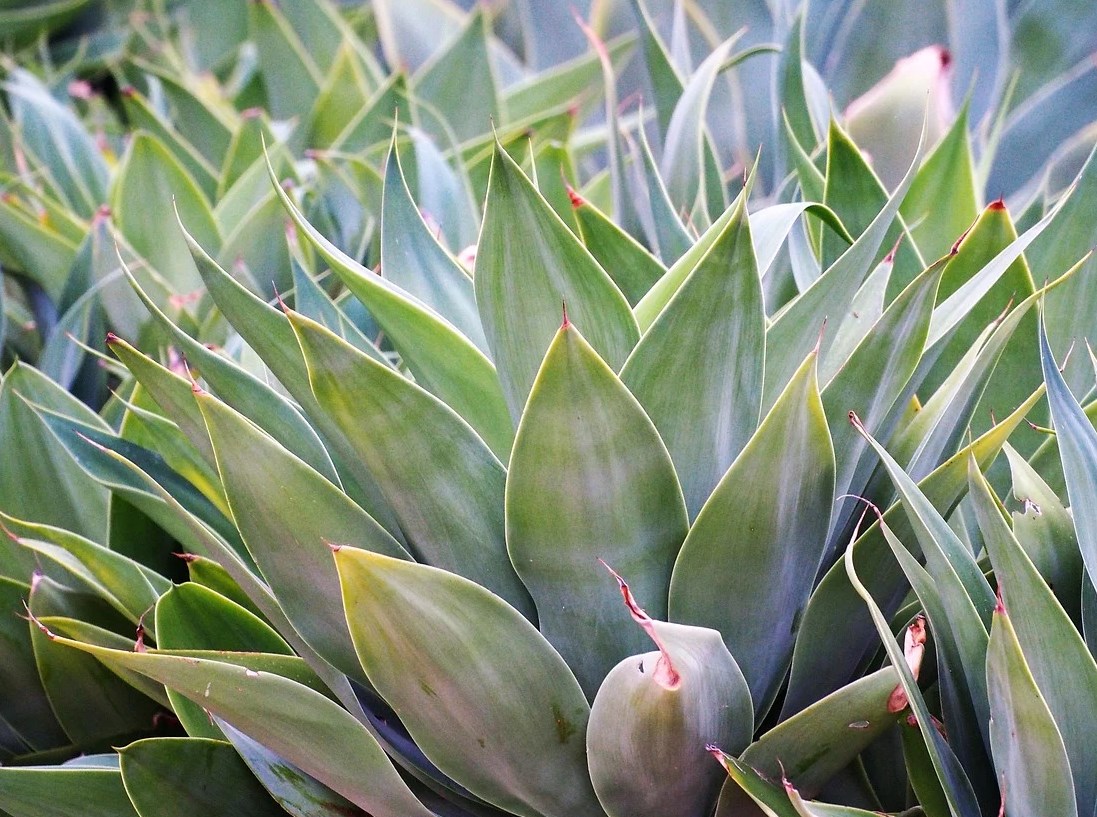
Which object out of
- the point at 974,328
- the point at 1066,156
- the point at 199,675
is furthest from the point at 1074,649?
the point at 1066,156

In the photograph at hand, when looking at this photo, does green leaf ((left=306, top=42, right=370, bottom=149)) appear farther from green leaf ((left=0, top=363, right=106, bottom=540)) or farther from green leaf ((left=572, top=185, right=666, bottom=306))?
green leaf ((left=572, top=185, right=666, bottom=306))

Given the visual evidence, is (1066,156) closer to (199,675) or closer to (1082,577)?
(1082,577)

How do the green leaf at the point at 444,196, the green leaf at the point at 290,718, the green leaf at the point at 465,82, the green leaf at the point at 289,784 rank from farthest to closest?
the green leaf at the point at 465,82 < the green leaf at the point at 444,196 < the green leaf at the point at 289,784 < the green leaf at the point at 290,718

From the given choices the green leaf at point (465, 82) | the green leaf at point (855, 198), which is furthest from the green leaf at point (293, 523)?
the green leaf at point (465, 82)

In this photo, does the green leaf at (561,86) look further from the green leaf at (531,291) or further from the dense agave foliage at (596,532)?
the green leaf at (531,291)

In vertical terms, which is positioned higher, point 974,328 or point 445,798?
point 974,328

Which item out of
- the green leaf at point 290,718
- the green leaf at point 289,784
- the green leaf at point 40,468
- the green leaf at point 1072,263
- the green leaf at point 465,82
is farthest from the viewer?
the green leaf at point 465,82

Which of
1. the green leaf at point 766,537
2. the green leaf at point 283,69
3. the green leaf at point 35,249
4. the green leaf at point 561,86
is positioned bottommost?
the green leaf at point 766,537
